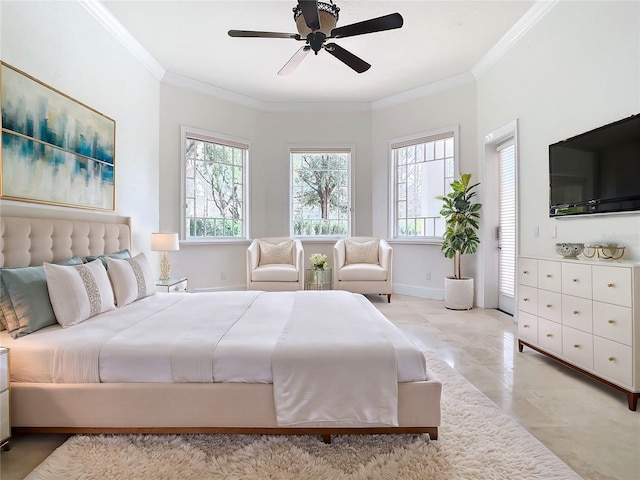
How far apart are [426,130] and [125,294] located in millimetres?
4615

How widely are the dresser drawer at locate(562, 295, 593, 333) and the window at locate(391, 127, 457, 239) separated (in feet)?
9.31

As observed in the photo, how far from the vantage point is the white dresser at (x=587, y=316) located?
1958 millimetres

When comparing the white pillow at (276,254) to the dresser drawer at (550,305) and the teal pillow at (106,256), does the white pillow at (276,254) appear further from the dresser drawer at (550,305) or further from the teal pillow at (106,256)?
the dresser drawer at (550,305)

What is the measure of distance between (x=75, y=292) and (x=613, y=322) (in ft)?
10.6

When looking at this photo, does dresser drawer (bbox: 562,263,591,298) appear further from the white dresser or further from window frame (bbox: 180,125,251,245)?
window frame (bbox: 180,125,251,245)

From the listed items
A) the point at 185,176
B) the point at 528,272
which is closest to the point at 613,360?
the point at 528,272

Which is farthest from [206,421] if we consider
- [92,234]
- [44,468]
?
[92,234]

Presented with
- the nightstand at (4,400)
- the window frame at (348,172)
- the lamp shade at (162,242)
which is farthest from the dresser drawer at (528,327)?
the lamp shade at (162,242)

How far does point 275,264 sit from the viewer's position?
16.8ft

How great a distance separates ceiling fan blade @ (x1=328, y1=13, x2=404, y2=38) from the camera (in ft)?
8.27

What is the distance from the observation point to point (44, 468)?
4.83ft

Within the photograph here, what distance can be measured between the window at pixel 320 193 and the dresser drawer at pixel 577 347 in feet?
12.5

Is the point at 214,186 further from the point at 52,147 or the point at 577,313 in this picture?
the point at 577,313

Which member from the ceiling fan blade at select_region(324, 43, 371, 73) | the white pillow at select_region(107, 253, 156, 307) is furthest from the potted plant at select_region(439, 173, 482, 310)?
the white pillow at select_region(107, 253, 156, 307)
